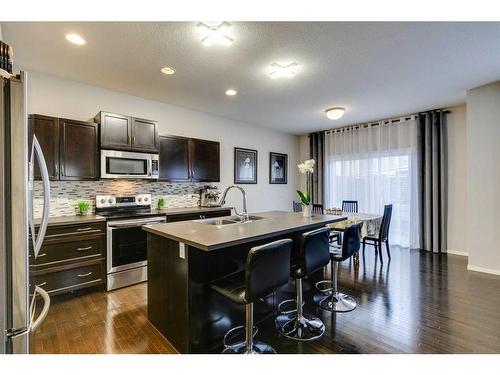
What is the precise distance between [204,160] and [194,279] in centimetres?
298

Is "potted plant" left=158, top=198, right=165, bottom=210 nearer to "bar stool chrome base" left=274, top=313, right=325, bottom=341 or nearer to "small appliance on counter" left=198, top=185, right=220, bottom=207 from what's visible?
"small appliance on counter" left=198, top=185, right=220, bottom=207

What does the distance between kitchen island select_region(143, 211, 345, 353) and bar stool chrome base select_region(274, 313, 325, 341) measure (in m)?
0.22

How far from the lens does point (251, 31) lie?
7.30 feet

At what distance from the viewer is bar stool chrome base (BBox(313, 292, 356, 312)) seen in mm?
2575

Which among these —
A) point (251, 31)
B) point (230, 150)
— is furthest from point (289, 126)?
point (251, 31)

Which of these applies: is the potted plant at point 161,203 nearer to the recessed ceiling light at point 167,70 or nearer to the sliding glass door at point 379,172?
the recessed ceiling light at point 167,70

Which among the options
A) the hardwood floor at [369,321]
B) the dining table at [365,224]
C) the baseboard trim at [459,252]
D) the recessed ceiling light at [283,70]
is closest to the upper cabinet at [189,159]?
the hardwood floor at [369,321]

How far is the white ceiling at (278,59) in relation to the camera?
2.21m

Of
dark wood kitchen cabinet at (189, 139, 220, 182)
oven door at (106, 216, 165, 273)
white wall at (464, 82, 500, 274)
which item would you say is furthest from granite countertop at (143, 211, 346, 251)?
white wall at (464, 82, 500, 274)

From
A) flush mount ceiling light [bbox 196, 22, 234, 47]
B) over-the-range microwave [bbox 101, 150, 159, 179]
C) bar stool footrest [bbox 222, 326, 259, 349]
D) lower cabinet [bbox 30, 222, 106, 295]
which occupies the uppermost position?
flush mount ceiling light [bbox 196, 22, 234, 47]

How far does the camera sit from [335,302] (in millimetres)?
2662

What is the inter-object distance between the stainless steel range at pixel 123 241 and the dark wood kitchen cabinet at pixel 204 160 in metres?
1.21
